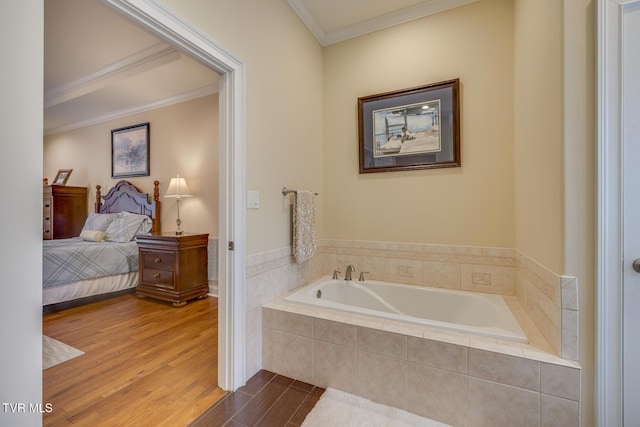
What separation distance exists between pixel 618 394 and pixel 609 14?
1565 millimetres

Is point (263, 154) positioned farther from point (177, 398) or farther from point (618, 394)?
point (618, 394)

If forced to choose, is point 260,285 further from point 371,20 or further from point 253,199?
point 371,20

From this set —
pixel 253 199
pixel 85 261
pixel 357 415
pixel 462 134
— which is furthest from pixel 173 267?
pixel 462 134

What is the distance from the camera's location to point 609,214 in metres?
1.10

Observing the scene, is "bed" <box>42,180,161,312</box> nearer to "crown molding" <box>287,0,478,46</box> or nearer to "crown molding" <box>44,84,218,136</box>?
"crown molding" <box>44,84,218,136</box>

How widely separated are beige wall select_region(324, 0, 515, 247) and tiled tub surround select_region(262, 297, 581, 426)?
83 cm

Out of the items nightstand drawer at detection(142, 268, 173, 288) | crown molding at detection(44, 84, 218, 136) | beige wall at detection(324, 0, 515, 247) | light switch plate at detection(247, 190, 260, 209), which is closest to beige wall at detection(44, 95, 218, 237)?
crown molding at detection(44, 84, 218, 136)

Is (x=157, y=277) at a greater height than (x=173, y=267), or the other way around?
(x=173, y=267)

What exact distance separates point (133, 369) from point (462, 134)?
301 centimetres

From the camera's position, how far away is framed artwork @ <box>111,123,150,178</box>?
3951 mm

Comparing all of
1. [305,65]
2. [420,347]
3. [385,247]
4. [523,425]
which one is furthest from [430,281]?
[305,65]

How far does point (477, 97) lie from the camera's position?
211 cm

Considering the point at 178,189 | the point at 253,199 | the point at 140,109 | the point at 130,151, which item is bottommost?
the point at 253,199

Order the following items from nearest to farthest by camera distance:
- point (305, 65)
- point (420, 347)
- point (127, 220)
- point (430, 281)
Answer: point (420, 347) < point (430, 281) < point (305, 65) < point (127, 220)
